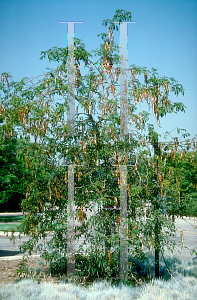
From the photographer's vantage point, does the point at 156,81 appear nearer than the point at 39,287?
No

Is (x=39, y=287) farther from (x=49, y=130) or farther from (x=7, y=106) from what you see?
(x=7, y=106)

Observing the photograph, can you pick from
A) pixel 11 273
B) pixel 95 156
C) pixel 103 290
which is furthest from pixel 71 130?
pixel 11 273

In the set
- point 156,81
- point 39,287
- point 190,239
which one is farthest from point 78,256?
point 190,239

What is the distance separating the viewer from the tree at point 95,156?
17.4 feet

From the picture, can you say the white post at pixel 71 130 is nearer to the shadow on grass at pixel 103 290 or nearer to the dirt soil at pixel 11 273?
the shadow on grass at pixel 103 290

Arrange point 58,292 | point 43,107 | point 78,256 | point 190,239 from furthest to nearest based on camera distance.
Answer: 1. point 190,239
2. point 78,256
3. point 43,107
4. point 58,292

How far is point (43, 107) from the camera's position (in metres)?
5.52

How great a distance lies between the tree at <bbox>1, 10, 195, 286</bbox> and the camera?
209 inches

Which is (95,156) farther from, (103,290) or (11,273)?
(11,273)

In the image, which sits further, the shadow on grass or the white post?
the white post

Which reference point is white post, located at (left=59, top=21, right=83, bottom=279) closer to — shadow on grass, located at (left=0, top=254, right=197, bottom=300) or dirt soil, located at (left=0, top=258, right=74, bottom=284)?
shadow on grass, located at (left=0, top=254, right=197, bottom=300)

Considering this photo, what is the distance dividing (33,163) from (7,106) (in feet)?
3.90

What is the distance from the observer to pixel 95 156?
539 cm

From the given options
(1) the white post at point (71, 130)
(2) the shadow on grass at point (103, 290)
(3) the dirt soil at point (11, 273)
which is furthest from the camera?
(3) the dirt soil at point (11, 273)
